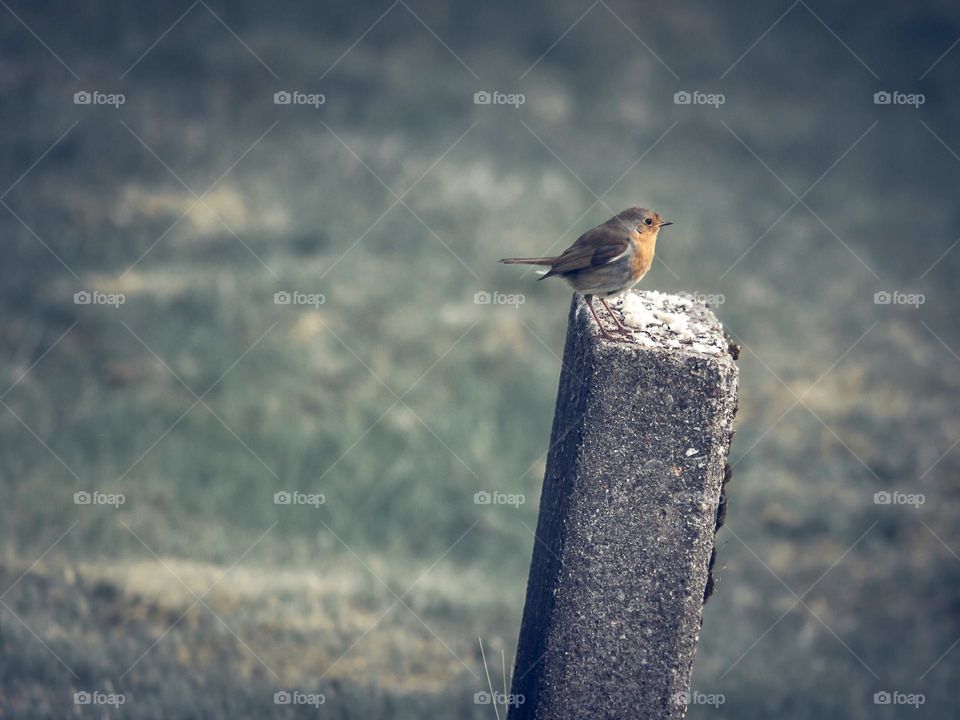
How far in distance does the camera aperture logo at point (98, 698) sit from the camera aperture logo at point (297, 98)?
28.8 feet

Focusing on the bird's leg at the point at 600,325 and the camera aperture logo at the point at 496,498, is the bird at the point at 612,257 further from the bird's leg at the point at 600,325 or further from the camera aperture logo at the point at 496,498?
the camera aperture logo at the point at 496,498

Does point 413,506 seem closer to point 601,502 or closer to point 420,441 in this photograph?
point 420,441

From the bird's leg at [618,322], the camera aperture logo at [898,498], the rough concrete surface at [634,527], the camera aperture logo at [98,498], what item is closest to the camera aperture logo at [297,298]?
the camera aperture logo at [98,498]

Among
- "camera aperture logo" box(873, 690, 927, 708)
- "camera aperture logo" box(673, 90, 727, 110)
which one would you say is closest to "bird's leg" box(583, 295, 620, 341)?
"camera aperture logo" box(873, 690, 927, 708)

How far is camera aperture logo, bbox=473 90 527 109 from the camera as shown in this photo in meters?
13.7

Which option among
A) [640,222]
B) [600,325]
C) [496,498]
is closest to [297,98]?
[496,498]

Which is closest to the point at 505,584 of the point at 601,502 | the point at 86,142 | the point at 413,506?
the point at 413,506

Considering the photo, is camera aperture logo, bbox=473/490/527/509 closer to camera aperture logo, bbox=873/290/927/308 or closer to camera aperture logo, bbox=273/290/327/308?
camera aperture logo, bbox=273/290/327/308

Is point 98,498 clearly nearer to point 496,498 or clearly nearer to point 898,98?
point 496,498

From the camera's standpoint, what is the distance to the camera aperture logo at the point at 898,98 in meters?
14.6

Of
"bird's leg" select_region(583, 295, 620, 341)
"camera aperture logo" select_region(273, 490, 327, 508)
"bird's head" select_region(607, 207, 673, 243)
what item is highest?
"bird's head" select_region(607, 207, 673, 243)

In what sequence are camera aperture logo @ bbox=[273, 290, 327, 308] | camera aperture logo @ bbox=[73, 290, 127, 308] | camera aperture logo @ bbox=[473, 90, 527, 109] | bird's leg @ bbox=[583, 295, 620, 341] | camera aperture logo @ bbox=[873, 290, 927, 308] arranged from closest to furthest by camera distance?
bird's leg @ bbox=[583, 295, 620, 341]
camera aperture logo @ bbox=[73, 290, 127, 308]
camera aperture logo @ bbox=[273, 290, 327, 308]
camera aperture logo @ bbox=[873, 290, 927, 308]
camera aperture logo @ bbox=[473, 90, 527, 109]

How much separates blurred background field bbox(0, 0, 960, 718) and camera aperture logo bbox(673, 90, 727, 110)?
11 cm

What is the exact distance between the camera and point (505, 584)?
8352 millimetres
